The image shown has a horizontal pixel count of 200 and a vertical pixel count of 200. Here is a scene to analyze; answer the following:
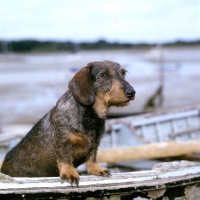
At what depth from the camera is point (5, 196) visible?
152 inches

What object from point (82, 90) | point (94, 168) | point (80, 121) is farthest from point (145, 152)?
point (82, 90)

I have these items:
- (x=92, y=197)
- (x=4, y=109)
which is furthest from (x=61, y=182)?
(x=4, y=109)

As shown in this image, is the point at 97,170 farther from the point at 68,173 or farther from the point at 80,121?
the point at 80,121

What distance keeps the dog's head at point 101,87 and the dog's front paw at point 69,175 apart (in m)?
0.63

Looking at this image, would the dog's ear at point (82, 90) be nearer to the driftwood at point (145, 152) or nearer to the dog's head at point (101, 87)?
the dog's head at point (101, 87)

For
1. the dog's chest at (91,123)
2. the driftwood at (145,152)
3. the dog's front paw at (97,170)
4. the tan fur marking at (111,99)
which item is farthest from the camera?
the driftwood at (145,152)

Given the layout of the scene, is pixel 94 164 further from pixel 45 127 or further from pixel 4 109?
pixel 4 109

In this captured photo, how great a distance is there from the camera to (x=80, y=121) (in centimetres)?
412

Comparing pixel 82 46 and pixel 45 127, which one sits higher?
pixel 82 46

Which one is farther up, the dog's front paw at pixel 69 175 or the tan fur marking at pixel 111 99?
the tan fur marking at pixel 111 99

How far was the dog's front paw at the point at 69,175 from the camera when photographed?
3.94 metres

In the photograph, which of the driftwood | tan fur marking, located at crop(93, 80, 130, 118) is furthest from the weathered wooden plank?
the driftwood

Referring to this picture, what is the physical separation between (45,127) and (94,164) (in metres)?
0.67

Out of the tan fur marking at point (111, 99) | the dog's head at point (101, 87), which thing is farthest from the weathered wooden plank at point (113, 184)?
the dog's head at point (101, 87)
